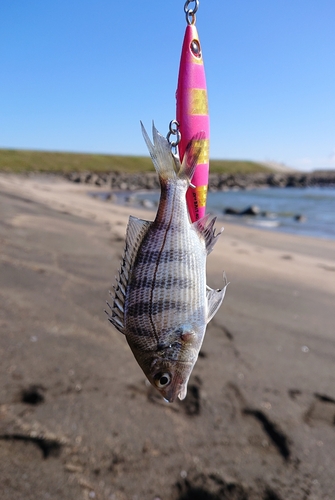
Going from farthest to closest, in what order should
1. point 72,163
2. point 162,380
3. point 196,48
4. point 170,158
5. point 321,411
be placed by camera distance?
1. point 72,163
2. point 321,411
3. point 196,48
4. point 170,158
5. point 162,380

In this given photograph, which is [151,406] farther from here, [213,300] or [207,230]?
[207,230]

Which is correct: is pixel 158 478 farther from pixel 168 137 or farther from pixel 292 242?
pixel 292 242

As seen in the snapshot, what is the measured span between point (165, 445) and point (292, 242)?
570 inches

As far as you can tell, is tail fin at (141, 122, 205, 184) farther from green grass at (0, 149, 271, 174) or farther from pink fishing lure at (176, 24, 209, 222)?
green grass at (0, 149, 271, 174)

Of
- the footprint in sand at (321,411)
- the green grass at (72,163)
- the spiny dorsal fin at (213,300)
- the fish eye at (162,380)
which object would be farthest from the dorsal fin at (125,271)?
the green grass at (72,163)

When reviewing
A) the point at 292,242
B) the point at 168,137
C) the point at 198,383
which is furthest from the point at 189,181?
the point at 292,242

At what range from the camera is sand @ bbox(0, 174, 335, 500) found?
4352 mm

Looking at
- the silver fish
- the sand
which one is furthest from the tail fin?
the sand

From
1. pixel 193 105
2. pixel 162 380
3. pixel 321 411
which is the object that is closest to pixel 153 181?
pixel 321 411

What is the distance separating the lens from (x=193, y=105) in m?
1.71

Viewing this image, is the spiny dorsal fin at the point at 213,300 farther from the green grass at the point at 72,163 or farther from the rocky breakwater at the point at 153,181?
the green grass at the point at 72,163

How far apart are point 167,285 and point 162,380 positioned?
13.5 inches

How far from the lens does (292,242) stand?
59.0ft

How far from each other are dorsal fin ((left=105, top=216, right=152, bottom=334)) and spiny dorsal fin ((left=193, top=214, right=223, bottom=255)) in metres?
0.23
